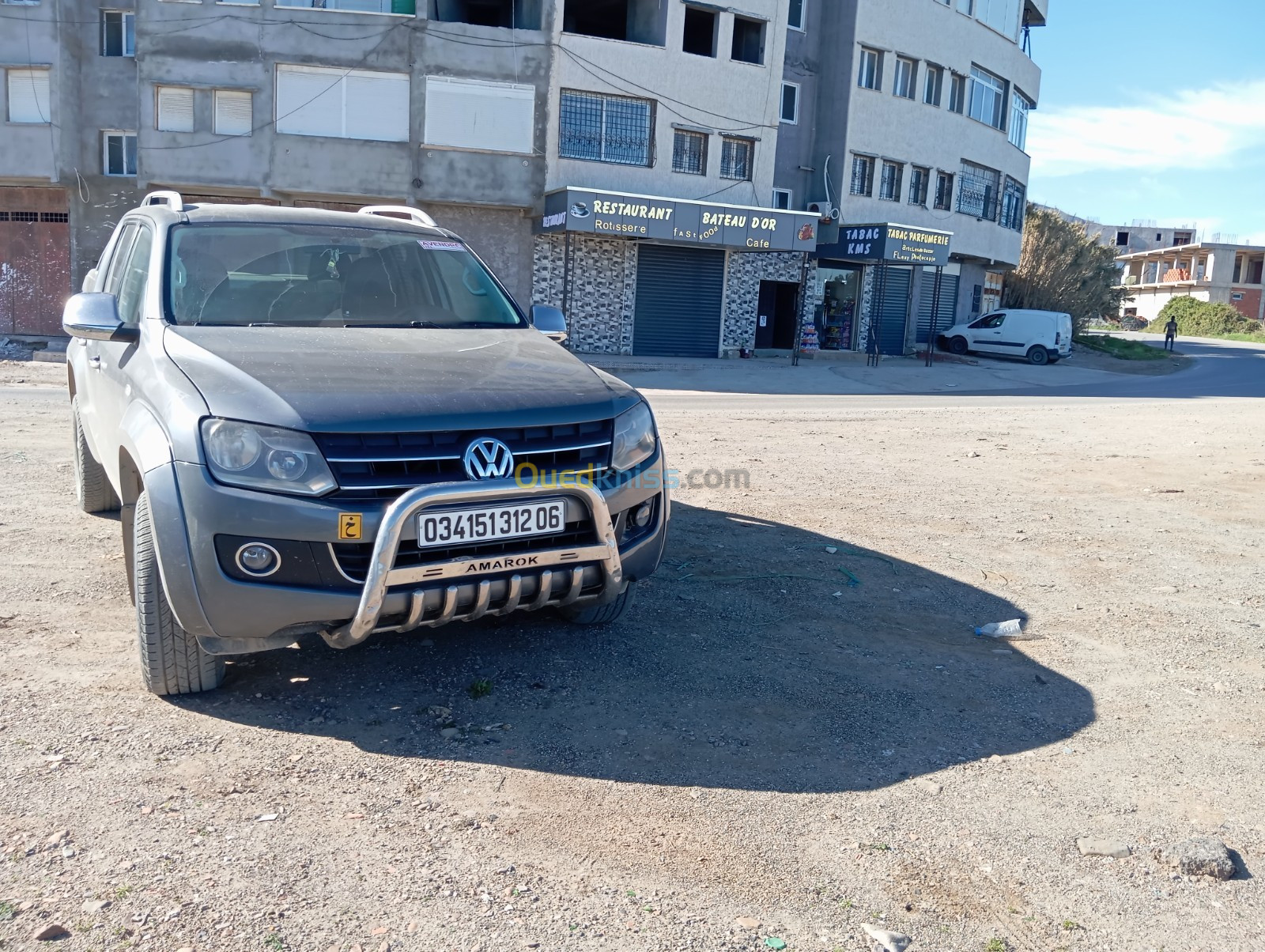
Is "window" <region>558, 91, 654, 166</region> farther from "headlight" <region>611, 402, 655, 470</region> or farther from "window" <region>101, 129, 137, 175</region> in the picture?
"headlight" <region>611, 402, 655, 470</region>

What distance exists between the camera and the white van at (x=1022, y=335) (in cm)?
3506

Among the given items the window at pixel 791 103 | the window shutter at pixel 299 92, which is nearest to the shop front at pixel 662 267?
the window at pixel 791 103

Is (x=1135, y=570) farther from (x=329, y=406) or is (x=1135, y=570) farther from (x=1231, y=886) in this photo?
(x=329, y=406)

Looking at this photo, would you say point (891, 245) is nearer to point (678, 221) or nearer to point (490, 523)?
point (678, 221)

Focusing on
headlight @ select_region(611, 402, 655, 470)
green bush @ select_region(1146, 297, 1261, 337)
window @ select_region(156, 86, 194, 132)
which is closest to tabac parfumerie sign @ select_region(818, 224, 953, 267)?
window @ select_region(156, 86, 194, 132)

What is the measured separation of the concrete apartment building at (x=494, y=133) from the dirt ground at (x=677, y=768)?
70.6ft

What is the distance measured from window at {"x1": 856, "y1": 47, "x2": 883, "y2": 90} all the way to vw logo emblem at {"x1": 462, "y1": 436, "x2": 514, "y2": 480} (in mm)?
33217

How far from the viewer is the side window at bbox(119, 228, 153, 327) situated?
4727mm

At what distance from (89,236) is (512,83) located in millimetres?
11684

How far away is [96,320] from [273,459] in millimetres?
1550

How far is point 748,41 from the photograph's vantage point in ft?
104

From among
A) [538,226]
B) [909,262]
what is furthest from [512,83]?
[909,262]

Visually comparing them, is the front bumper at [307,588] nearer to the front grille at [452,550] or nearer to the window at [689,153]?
the front grille at [452,550]

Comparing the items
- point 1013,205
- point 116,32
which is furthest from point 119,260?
point 1013,205
